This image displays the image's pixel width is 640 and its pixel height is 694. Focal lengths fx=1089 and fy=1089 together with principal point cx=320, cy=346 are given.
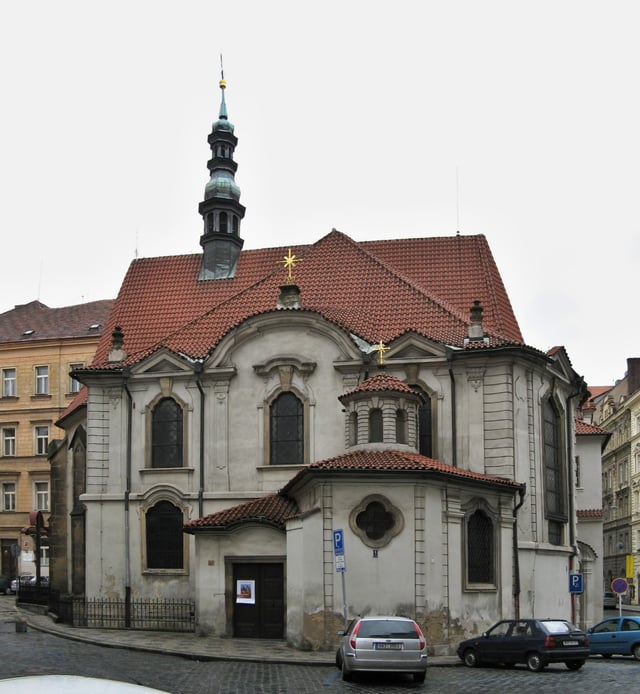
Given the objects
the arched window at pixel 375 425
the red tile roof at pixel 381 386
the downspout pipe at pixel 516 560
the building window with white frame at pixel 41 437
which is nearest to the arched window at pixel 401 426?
the arched window at pixel 375 425

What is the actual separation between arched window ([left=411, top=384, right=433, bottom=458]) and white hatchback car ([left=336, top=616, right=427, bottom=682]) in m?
12.8

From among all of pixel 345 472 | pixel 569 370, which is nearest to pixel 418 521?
pixel 345 472

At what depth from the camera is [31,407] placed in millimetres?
62750

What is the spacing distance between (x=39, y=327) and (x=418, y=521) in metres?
41.0

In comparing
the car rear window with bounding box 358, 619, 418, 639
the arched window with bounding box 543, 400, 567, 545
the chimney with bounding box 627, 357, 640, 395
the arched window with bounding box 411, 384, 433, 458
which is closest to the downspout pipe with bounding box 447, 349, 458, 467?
the arched window with bounding box 411, 384, 433, 458

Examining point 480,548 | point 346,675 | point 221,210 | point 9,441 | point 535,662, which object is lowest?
point 535,662

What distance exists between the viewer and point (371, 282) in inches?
1486

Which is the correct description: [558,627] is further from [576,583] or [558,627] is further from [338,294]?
[338,294]

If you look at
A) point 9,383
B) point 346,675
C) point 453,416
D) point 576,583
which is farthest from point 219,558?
point 9,383

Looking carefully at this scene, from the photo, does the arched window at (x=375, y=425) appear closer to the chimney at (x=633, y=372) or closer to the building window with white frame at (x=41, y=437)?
the building window with white frame at (x=41, y=437)

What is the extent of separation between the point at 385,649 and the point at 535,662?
4.69 m

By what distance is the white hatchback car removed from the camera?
821 inches

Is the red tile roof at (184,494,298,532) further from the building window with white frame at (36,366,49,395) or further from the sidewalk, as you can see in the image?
the building window with white frame at (36,366,49,395)

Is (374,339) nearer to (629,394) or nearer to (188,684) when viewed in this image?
(188,684)
